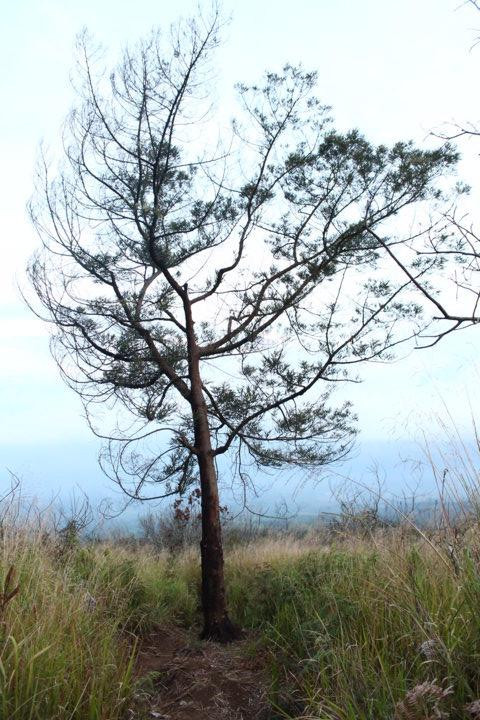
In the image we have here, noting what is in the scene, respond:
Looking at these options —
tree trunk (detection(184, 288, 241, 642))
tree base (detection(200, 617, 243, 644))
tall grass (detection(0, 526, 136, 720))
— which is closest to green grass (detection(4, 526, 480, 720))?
tall grass (detection(0, 526, 136, 720))

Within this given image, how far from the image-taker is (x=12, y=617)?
4207mm

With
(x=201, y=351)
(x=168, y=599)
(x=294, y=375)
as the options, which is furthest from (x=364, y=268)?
(x=168, y=599)

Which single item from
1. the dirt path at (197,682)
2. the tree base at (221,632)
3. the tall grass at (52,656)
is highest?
the tall grass at (52,656)

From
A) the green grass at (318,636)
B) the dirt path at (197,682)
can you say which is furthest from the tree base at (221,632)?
the green grass at (318,636)

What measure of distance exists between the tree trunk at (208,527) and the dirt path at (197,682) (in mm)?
351

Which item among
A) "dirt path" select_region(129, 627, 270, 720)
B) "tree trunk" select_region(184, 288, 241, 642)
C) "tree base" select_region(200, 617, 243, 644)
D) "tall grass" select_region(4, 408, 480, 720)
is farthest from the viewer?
"tree trunk" select_region(184, 288, 241, 642)

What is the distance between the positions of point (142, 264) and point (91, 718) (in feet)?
18.2

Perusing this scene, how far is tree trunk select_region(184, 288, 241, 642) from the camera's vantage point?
7.88 metres

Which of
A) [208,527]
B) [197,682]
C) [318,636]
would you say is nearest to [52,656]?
[318,636]

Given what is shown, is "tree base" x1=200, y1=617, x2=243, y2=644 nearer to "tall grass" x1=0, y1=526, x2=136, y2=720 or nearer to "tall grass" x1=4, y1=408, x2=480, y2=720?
"tall grass" x1=4, y1=408, x2=480, y2=720

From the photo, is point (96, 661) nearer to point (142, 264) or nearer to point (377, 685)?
point (377, 685)

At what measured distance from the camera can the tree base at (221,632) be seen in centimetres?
776

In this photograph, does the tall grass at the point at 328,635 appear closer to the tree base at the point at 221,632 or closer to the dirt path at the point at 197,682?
the dirt path at the point at 197,682

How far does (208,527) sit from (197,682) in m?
2.23
